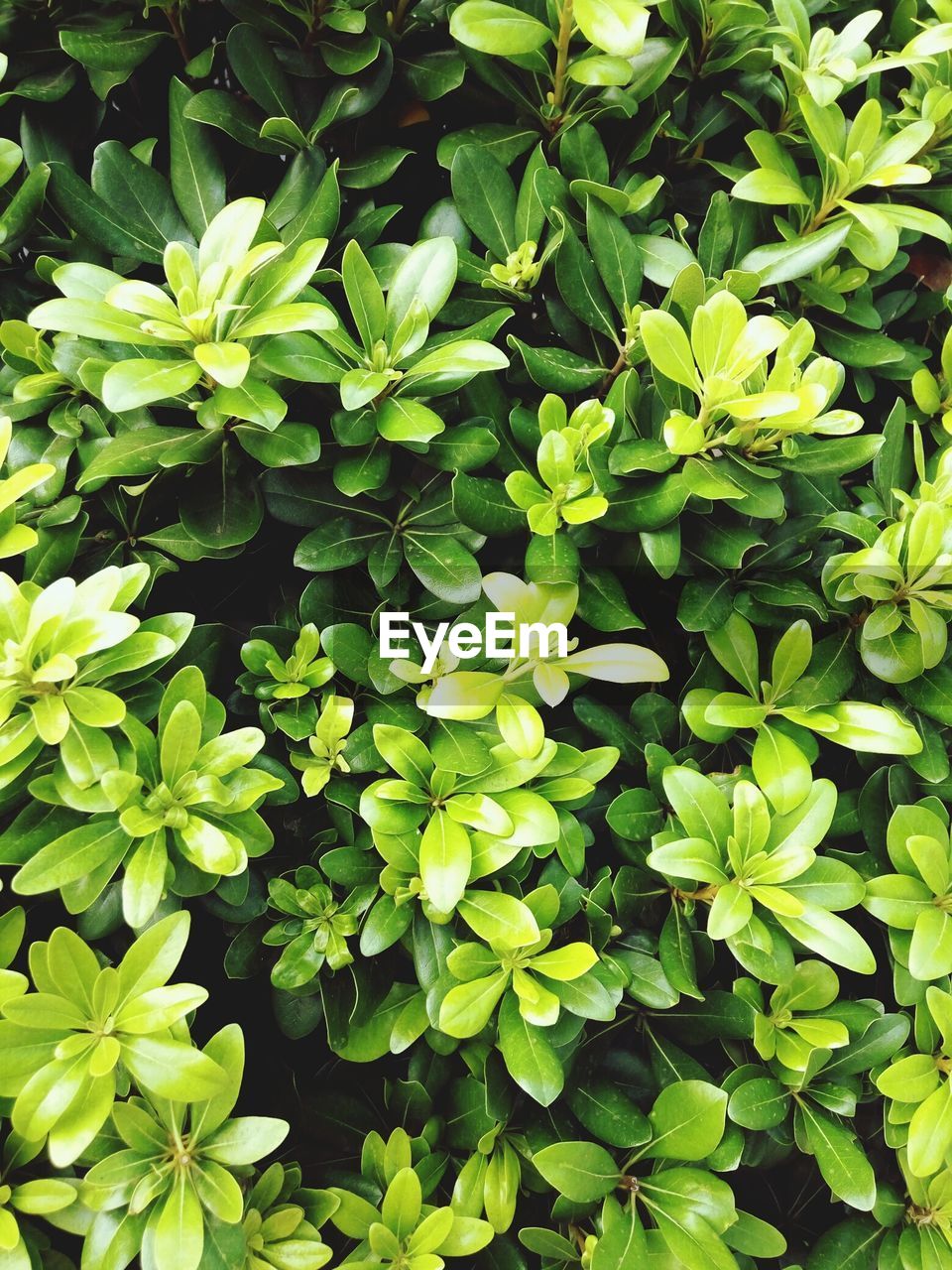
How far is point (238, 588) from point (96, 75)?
71cm

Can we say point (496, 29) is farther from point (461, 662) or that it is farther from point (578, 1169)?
point (578, 1169)

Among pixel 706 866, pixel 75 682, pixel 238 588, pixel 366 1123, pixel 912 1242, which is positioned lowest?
pixel 912 1242

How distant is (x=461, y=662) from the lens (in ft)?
3.83

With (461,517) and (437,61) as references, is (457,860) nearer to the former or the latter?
(461,517)

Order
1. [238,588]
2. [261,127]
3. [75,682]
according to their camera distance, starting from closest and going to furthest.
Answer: [75,682], [261,127], [238,588]

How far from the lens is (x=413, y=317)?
112 cm

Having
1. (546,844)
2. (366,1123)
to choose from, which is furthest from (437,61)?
(366,1123)

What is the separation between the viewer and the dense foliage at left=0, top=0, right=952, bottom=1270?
1.03 meters

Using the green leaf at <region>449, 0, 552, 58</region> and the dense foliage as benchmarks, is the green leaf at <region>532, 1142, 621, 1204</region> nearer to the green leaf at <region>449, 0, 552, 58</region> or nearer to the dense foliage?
the dense foliage

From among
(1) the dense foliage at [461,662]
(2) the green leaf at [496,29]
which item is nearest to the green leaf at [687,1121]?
(1) the dense foliage at [461,662]

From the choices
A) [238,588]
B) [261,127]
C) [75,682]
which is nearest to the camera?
[75,682]

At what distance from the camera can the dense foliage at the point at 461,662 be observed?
40.4 inches

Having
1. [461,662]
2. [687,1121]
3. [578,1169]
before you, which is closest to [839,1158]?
[687,1121]

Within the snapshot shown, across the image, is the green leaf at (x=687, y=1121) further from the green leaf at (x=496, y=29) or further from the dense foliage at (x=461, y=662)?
the green leaf at (x=496, y=29)
